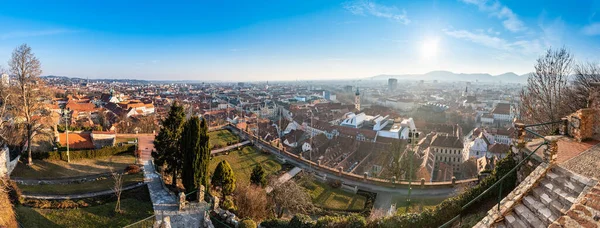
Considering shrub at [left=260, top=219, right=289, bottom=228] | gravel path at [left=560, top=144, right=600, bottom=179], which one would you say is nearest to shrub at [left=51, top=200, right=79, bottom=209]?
shrub at [left=260, top=219, right=289, bottom=228]

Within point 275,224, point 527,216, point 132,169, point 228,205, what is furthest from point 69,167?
point 527,216

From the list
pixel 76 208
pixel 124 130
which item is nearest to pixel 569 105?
pixel 76 208

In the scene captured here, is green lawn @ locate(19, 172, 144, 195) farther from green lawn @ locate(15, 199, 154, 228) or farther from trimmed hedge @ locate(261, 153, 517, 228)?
trimmed hedge @ locate(261, 153, 517, 228)

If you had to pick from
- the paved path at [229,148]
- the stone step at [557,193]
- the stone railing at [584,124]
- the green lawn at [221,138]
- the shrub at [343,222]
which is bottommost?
the paved path at [229,148]

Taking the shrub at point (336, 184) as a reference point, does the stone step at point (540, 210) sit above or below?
above

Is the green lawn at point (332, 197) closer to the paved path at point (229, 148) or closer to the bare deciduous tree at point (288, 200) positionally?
the bare deciduous tree at point (288, 200)

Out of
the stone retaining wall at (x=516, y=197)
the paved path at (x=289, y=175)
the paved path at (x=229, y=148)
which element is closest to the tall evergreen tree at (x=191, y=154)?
the paved path at (x=289, y=175)
